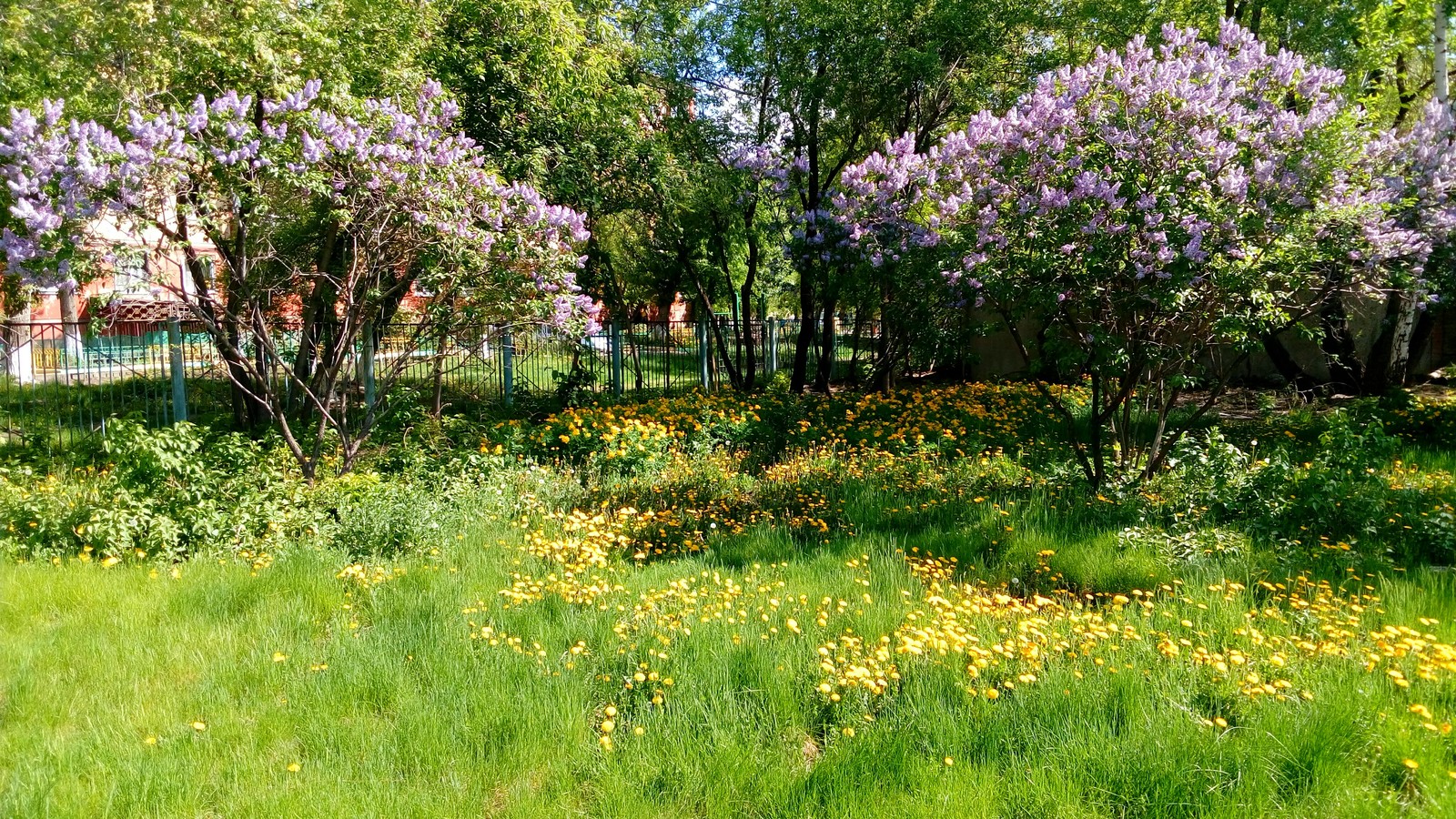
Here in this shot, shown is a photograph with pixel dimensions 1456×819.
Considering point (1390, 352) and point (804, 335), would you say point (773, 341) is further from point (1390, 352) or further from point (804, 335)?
point (1390, 352)

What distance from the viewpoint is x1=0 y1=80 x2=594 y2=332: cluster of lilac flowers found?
580 cm

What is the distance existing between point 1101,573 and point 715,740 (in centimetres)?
306

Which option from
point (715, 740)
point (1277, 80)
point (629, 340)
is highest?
point (1277, 80)

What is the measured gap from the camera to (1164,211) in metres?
6.16

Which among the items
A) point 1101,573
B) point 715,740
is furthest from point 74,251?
point 1101,573

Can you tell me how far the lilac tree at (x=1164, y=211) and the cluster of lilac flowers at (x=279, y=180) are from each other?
149 inches

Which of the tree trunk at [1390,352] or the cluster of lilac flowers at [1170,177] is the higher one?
the cluster of lilac flowers at [1170,177]

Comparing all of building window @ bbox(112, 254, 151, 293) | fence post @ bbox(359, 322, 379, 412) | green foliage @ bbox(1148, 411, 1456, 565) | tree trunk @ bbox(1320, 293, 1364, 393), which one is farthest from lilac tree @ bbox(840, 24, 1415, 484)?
fence post @ bbox(359, 322, 379, 412)

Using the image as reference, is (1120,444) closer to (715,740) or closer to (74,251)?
(715,740)

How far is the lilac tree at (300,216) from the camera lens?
231 inches

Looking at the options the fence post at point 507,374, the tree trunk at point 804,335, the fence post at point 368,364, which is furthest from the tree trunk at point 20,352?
the tree trunk at point 804,335

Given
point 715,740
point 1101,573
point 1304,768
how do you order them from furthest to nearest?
point 1101,573
point 715,740
point 1304,768

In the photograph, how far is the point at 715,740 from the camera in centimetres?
345

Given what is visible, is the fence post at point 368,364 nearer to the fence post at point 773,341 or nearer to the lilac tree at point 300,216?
the lilac tree at point 300,216
